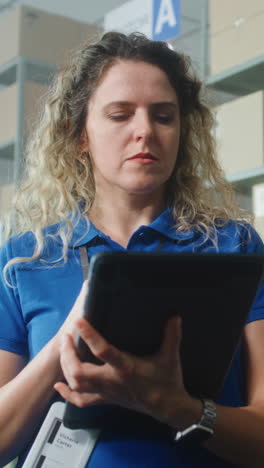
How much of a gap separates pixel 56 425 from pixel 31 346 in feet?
0.56

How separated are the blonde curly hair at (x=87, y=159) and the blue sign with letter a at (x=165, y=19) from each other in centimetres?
125

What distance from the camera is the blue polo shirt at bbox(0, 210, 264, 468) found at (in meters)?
0.98

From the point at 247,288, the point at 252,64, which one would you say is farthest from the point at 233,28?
→ the point at 247,288

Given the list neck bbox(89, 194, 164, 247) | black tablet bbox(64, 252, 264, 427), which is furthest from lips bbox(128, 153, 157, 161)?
black tablet bbox(64, 252, 264, 427)

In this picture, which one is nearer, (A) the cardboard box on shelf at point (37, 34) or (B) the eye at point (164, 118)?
(B) the eye at point (164, 118)

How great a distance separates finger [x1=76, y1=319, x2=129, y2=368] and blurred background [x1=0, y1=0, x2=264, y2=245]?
1.44 m

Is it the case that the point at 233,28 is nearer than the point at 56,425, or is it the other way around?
the point at 56,425

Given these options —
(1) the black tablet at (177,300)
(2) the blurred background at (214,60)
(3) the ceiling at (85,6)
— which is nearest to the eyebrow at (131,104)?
(1) the black tablet at (177,300)

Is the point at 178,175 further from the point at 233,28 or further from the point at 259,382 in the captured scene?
the point at 233,28

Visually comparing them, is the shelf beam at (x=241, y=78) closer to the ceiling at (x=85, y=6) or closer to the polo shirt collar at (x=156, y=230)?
the polo shirt collar at (x=156, y=230)

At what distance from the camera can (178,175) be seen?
Answer: 4.36 ft

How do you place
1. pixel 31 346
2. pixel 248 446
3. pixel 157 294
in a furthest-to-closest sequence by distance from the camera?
1. pixel 31 346
2. pixel 248 446
3. pixel 157 294

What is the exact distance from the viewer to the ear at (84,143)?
131cm

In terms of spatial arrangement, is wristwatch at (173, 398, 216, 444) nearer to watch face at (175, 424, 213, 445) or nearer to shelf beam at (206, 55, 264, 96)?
watch face at (175, 424, 213, 445)
